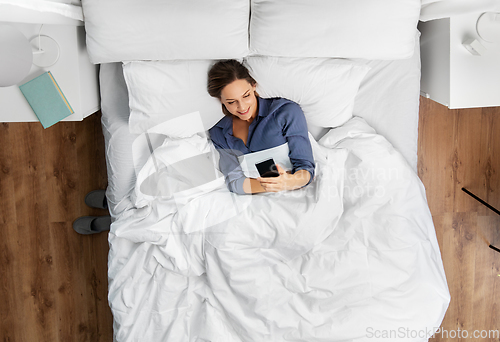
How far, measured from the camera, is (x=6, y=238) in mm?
1573

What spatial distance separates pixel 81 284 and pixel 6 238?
41cm

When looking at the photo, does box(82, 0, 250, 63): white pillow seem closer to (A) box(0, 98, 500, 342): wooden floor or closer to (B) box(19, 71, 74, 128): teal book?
(B) box(19, 71, 74, 128): teal book

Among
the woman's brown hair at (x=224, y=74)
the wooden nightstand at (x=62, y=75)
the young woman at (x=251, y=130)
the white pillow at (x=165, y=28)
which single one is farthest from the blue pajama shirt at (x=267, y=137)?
the wooden nightstand at (x=62, y=75)

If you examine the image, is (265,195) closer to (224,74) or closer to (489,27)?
(224,74)

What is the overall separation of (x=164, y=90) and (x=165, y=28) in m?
0.21

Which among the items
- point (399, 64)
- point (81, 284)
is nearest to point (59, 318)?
point (81, 284)

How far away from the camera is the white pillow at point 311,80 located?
1167mm

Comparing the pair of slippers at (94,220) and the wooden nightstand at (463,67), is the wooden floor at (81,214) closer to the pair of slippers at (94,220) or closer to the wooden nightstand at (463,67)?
the pair of slippers at (94,220)

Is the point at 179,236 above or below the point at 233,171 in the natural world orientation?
below

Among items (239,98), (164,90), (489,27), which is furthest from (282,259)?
(489,27)

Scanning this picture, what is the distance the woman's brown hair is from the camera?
1.14 m

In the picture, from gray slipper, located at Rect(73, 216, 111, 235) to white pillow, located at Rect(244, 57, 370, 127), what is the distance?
3.06ft

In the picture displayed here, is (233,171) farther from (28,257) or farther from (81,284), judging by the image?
(28,257)

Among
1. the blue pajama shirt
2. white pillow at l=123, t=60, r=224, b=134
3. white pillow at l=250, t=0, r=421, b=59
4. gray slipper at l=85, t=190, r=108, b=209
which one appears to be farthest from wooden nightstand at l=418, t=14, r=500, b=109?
gray slipper at l=85, t=190, r=108, b=209
